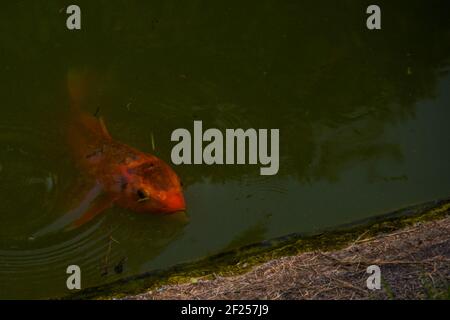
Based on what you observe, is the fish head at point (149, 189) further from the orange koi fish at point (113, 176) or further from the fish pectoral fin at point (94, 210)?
the fish pectoral fin at point (94, 210)

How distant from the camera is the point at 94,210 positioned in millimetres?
5695

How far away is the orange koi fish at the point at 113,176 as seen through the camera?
5.53 metres

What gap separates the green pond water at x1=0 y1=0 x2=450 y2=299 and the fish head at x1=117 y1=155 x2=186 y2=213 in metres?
0.14

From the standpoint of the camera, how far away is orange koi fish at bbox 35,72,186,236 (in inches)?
218

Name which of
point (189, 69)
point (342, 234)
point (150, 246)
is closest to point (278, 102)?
point (189, 69)

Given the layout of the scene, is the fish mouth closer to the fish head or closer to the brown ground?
the fish head

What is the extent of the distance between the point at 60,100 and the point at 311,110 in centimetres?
217

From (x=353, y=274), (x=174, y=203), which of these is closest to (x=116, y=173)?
(x=174, y=203)

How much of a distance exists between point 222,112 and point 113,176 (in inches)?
43.5

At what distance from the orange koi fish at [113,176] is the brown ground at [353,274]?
0.69 meters

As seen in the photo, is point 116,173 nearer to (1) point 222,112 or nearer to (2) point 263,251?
(1) point 222,112

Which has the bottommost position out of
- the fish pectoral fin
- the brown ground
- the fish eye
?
the brown ground

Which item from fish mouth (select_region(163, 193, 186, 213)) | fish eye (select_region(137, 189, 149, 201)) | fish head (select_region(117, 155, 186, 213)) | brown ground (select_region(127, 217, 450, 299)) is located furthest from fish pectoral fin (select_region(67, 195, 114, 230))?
brown ground (select_region(127, 217, 450, 299))

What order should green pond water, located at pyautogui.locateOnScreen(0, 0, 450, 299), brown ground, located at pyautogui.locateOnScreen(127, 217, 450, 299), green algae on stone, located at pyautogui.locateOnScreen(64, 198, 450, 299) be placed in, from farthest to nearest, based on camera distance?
1. green pond water, located at pyautogui.locateOnScreen(0, 0, 450, 299)
2. green algae on stone, located at pyautogui.locateOnScreen(64, 198, 450, 299)
3. brown ground, located at pyautogui.locateOnScreen(127, 217, 450, 299)
